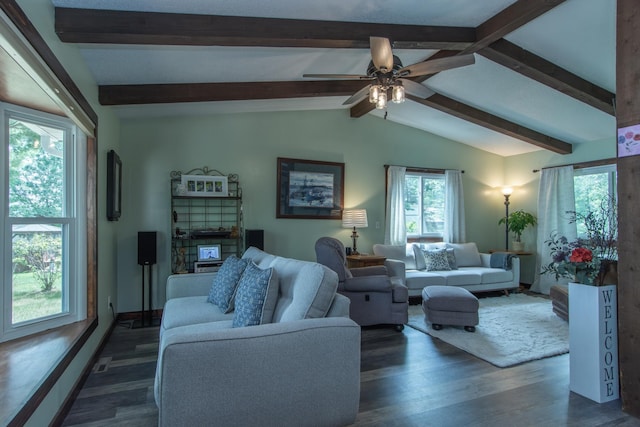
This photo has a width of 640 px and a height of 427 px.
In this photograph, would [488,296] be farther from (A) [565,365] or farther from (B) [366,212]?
(A) [565,365]

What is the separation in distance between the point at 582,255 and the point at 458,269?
10.9 ft

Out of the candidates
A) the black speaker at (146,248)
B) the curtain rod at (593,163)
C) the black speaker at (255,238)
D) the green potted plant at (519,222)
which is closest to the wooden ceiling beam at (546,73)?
the curtain rod at (593,163)

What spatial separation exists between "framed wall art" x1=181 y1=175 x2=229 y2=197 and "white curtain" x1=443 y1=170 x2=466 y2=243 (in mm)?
3920

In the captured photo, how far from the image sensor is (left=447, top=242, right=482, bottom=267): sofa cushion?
6.02m

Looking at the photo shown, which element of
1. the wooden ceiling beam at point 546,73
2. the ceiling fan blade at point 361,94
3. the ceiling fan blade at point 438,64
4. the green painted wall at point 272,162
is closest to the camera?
the ceiling fan blade at point 438,64

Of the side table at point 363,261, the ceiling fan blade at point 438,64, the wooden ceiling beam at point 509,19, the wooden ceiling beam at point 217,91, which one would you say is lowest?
the side table at point 363,261

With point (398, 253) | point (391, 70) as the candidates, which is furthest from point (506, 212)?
point (391, 70)

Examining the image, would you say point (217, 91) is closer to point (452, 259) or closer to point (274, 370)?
point (274, 370)

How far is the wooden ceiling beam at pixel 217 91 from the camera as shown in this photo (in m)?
3.53

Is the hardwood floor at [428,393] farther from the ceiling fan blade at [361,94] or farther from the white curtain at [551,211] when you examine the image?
Answer: the white curtain at [551,211]

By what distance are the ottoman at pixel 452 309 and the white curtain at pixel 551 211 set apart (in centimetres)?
274

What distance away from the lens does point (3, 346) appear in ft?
7.90

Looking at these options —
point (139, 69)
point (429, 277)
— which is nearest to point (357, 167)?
point (429, 277)

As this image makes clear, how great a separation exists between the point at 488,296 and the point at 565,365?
279cm
